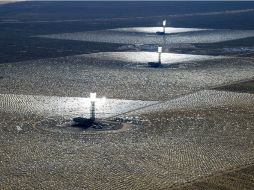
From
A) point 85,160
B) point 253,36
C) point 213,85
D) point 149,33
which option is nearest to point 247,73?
point 213,85

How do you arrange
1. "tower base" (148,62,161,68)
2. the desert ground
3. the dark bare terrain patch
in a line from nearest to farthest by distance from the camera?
1. the desert ground
2. the dark bare terrain patch
3. "tower base" (148,62,161,68)

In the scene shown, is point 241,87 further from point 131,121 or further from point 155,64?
point 155,64

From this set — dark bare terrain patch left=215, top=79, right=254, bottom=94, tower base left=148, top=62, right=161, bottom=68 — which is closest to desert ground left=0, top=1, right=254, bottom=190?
dark bare terrain patch left=215, top=79, right=254, bottom=94

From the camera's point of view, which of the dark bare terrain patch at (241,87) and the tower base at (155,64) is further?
the tower base at (155,64)

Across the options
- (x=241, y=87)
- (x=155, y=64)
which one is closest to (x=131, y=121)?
(x=241, y=87)

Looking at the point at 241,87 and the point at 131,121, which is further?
the point at 241,87

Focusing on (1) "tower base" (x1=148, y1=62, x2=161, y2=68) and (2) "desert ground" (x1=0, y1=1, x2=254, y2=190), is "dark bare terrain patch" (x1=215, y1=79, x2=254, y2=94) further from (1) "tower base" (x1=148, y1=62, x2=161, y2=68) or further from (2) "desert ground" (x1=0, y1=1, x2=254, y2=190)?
(1) "tower base" (x1=148, y1=62, x2=161, y2=68)

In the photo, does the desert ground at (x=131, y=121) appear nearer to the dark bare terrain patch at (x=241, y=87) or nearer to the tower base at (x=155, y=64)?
the dark bare terrain patch at (x=241, y=87)

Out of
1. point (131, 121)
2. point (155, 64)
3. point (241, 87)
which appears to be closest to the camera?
point (131, 121)

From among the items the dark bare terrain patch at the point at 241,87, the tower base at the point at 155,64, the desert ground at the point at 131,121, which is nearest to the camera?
the desert ground at the point at 131,121

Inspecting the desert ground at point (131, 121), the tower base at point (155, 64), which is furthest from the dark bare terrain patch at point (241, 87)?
the tower base at point (155, 64)

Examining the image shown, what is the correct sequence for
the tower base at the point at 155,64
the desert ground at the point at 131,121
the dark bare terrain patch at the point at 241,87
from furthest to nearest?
the tower base at the point at 155,64 < the dark bare terrain patch at the point at 241,87 < the desert ground at the point at 131,121
